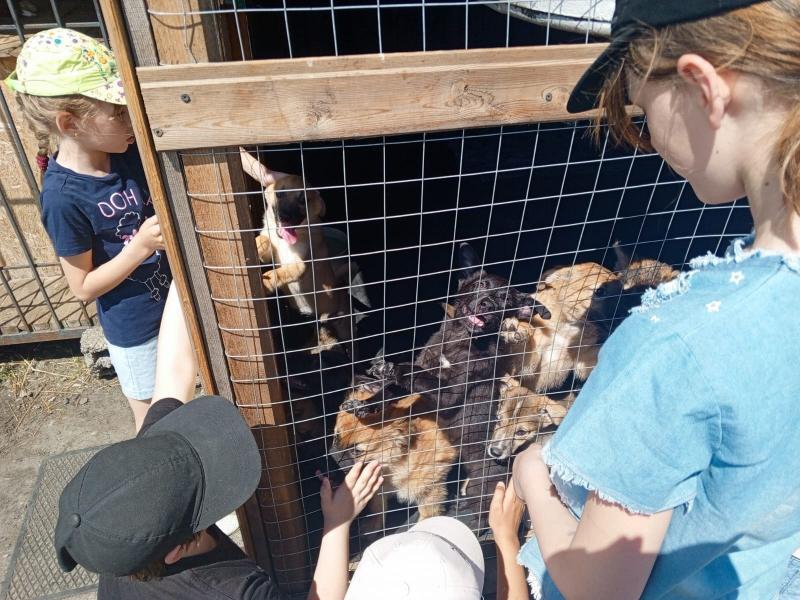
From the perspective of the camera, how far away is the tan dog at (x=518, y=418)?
297 cm

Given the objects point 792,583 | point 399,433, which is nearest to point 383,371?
point 399,433

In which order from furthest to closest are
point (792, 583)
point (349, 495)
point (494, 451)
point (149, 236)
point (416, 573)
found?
point (494, 451), point (349, 495), point (149, 236), point (416, 573), point (792, 583)

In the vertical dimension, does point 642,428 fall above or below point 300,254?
above

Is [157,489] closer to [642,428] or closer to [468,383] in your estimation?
[642,428]

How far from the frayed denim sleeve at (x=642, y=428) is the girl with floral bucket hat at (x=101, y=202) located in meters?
1.42

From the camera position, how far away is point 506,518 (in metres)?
2.26

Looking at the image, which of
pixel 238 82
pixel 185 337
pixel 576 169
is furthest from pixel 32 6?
pixel 576 169

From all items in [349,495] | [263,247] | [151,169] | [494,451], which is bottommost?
[494,451]

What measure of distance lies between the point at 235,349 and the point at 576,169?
385 centimetres

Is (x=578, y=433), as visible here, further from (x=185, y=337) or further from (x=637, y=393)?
(x=185, y=337)

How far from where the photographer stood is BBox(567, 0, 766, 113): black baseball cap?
0.79 metres

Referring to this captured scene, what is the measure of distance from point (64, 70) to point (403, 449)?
85.8 inches

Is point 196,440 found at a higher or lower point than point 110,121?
lower

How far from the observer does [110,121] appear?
2186 millimetres
